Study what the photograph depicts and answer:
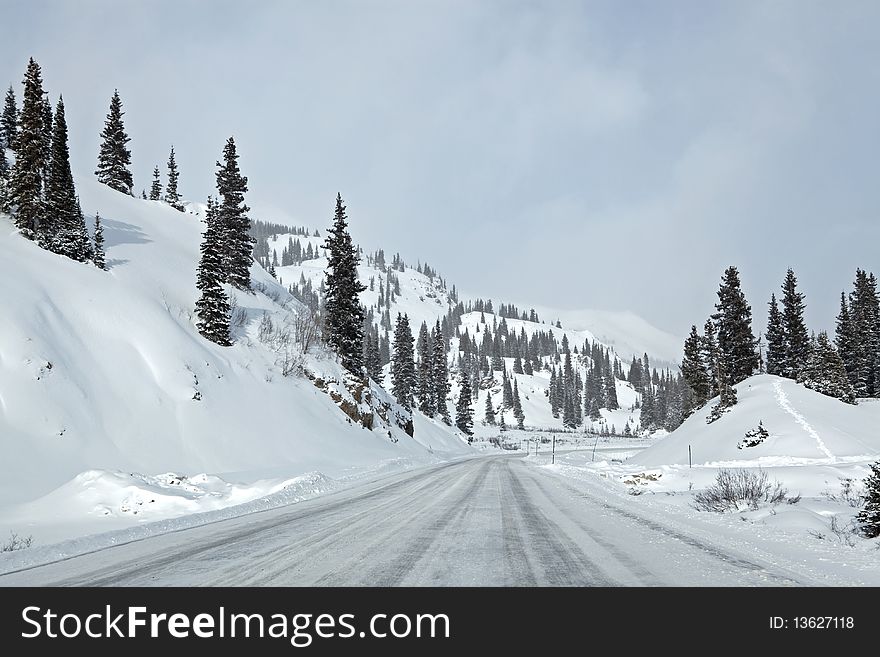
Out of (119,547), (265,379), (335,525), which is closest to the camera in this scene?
(119,547)

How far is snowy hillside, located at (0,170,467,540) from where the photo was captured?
1560 centimetres

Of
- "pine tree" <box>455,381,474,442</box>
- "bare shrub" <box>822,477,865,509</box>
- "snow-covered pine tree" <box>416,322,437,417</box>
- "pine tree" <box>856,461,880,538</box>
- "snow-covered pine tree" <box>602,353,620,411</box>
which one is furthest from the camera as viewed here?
"snow-covered pine tree" <box>602,353,620,411</box>

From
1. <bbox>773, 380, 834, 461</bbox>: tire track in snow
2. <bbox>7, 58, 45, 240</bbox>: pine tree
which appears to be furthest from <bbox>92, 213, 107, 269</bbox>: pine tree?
<bbox>773, 380, 834, 461</bbox>: tire track in snow

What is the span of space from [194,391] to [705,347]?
171 feet

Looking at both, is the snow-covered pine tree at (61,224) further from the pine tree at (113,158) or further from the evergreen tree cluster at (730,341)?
the evergreen tree cluster at (730,341)

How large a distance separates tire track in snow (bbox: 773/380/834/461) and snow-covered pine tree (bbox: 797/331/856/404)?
28.0 feet

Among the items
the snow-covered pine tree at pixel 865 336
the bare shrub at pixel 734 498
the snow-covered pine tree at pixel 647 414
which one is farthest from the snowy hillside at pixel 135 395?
the snow-covered pine tree at pixel 647 414

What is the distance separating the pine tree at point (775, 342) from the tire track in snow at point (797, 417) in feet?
106

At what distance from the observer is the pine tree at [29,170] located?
28391 millimetres

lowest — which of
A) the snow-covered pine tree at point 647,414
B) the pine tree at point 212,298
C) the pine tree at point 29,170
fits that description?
the snow-covered pine tree at point 647,414

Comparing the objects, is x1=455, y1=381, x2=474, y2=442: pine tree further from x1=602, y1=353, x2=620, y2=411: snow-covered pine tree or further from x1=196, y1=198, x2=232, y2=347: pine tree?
x1=602, y1=353, x2=620, y2=411: snow-covered pine tree
